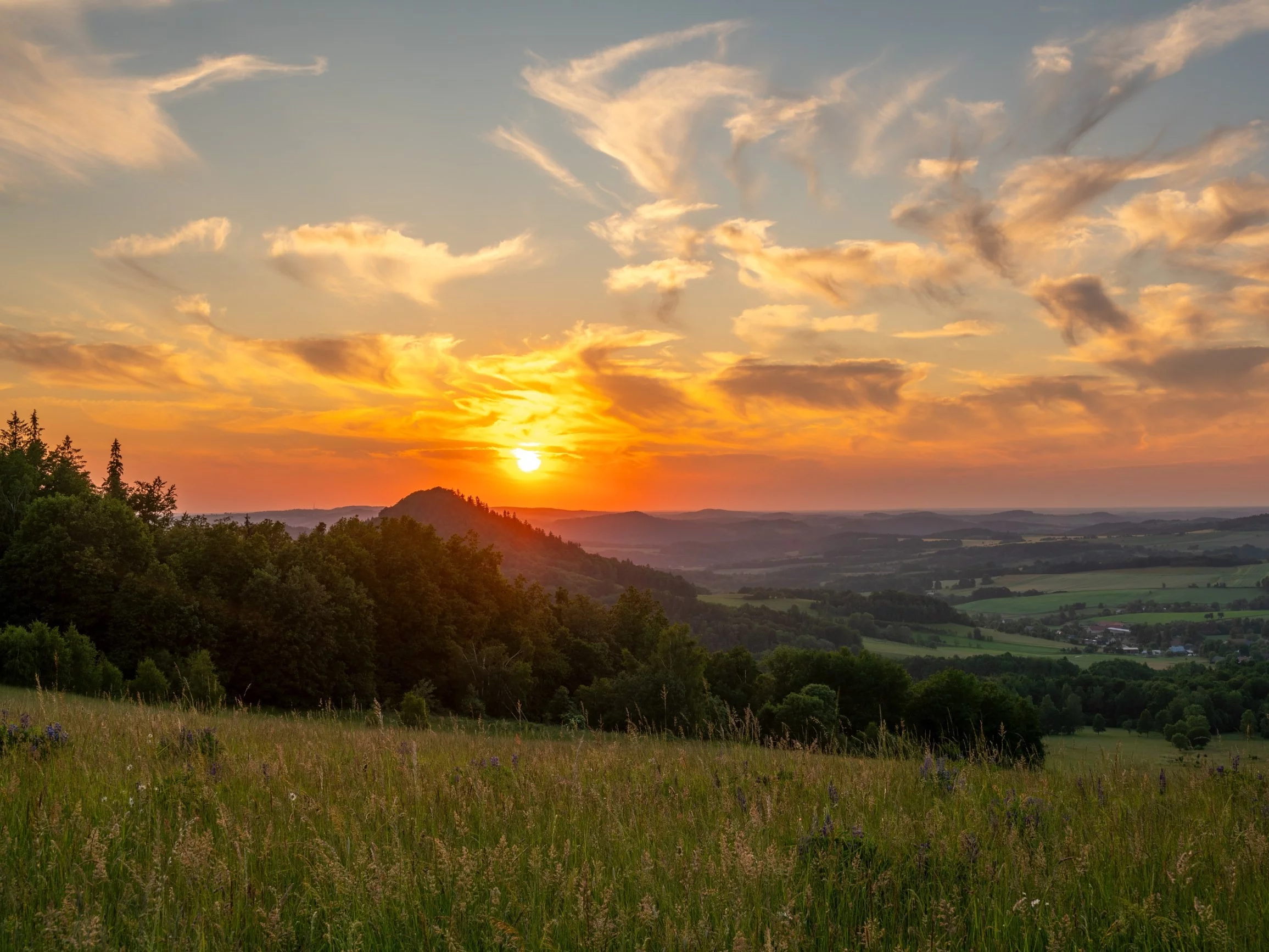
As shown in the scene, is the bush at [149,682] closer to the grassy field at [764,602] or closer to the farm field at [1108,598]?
the grassy field at [764,602]

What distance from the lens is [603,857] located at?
4.62 m

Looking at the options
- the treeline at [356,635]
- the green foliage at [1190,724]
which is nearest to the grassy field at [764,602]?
the treeline at [356,635]

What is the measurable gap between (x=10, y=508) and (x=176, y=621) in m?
21.4

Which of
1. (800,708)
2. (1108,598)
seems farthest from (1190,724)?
(1108,598)

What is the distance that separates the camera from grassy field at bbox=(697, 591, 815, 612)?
575 feet

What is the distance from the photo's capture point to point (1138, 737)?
6034cm

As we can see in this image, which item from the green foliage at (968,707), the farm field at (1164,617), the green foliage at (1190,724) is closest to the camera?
the green foliage at (1190,724)

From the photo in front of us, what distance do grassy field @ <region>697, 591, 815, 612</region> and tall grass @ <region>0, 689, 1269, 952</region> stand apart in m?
166

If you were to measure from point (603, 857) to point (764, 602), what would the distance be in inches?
7251

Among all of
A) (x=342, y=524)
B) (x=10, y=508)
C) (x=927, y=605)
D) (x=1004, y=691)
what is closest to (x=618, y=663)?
(x=342, y=524)

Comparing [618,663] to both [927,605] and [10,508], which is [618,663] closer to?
[10,508]

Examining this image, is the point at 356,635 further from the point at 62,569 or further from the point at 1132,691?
the point at 1132,691

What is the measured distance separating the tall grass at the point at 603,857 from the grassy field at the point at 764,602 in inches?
6529

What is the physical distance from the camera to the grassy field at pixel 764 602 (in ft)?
575
